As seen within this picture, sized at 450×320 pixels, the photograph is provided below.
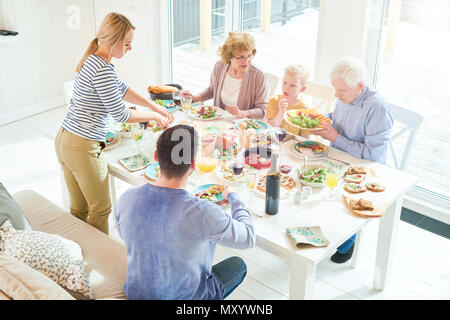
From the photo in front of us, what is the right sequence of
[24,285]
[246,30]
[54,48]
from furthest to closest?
1. [54,48]
2. [246,30]
3. [24,285]

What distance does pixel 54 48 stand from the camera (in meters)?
5.19

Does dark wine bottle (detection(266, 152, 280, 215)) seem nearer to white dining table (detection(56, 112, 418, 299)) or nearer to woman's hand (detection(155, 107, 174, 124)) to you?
white dining table (detection(56, 112, 418, 299))

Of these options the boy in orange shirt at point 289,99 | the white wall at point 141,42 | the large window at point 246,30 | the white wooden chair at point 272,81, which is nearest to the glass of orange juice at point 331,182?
the boy in orange shirt at point 289,99

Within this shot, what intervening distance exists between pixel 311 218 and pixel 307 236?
0.55ft

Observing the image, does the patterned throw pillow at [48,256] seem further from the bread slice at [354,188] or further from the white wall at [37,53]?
the white wall at [37,53]

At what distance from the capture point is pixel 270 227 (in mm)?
2281

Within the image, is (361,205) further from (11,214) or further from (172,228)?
(11,214)

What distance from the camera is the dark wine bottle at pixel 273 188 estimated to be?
2263 millimetres

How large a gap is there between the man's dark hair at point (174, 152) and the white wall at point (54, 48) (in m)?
3.24

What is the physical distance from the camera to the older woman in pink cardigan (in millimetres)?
3293

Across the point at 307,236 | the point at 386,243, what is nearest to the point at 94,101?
the point at 307,236
